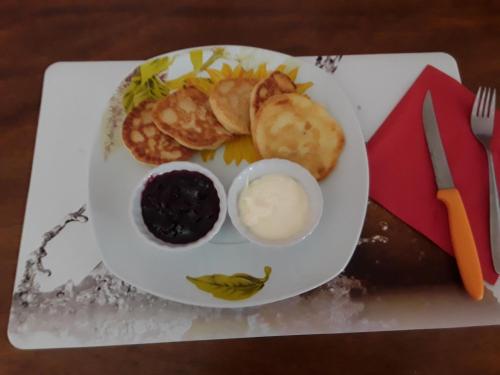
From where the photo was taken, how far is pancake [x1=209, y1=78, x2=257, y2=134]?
1401 millimetres

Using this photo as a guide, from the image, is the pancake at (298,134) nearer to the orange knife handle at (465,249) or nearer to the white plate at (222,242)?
the white plate at (222,242)

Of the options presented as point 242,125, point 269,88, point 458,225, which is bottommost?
point 458,225

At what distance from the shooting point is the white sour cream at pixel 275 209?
1.26m

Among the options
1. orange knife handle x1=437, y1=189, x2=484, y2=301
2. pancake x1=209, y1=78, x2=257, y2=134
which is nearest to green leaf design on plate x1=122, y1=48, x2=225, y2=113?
pancake x1=209, y1=78, x2=257, y2=134

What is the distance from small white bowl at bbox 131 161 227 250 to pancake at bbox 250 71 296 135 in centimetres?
24

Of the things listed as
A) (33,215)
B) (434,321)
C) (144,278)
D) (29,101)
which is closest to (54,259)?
(33,215)

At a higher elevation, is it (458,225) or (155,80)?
(155,80)

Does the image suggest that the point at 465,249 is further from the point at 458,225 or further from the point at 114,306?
the point at 114,306

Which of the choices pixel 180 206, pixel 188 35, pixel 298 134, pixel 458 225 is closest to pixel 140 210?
pixel 180 206

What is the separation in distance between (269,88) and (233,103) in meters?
0.13

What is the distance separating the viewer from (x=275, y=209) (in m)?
1.27

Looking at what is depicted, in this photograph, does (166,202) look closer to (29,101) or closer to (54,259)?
(54,259)

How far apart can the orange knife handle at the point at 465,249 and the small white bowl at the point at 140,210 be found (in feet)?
2.27

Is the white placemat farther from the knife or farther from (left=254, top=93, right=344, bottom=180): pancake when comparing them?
(left=254, top=93, right=344, bottom=180): pancake
